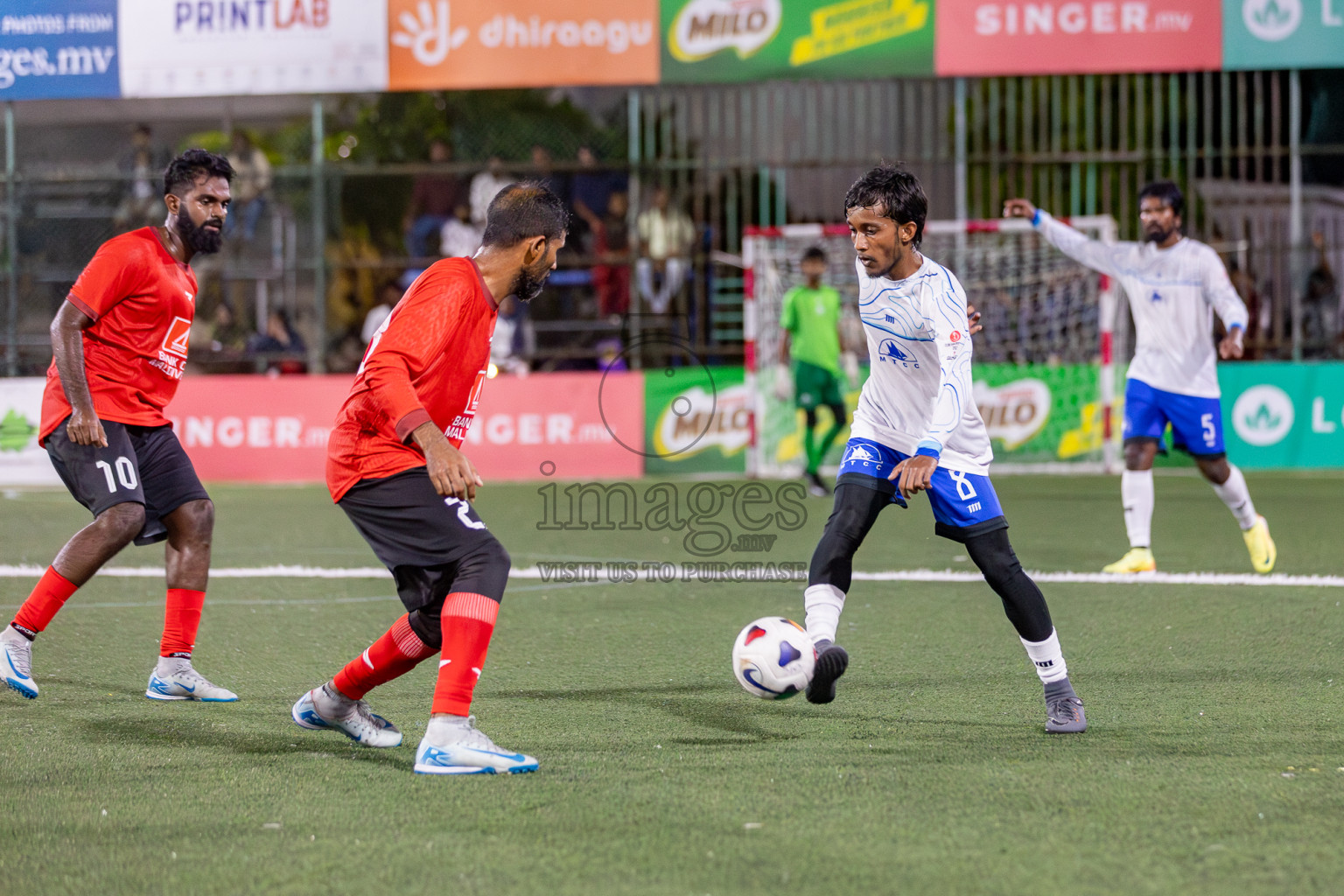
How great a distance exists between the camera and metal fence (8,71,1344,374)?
50.0ft

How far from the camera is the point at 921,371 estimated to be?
4.86 m

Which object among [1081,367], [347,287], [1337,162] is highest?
[1337,162]

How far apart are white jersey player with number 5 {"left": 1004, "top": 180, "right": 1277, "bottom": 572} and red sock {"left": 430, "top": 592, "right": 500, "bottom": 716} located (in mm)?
5088

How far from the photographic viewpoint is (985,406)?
1499 cm

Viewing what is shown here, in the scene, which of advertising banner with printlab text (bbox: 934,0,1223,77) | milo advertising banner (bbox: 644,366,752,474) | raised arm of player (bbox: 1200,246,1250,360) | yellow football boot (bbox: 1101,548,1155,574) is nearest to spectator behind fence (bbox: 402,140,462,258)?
milo advertising banner (bbox: 644,366,752,474)

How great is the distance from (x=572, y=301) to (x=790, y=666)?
11843mm

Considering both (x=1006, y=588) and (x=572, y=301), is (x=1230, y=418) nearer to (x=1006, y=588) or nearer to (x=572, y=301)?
(x=572, y=301)

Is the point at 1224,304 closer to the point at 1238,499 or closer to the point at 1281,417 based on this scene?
the point at 1238,499

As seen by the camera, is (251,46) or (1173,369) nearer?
(1173,369)

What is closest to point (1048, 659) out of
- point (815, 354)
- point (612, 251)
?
point (815, 354)

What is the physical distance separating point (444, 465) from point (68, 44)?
1380 centimetres

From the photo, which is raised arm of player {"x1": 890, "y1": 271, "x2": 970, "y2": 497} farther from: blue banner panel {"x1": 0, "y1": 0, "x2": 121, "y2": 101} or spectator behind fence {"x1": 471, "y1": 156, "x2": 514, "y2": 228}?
blue banner panel {"x1": 0, "y1": 0, "x2": 121, "y2": 101}

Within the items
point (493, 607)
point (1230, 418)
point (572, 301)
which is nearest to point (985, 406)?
point (1230, 418)

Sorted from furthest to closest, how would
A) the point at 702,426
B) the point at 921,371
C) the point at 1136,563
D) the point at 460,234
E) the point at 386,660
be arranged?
the point at 460,234, the point at 702,426, the point at 1136,563, the point at 921,371, the point at 386,660
